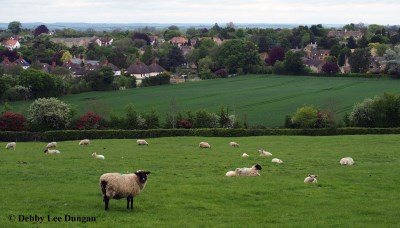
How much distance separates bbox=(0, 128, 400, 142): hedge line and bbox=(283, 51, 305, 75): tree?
3302 inches

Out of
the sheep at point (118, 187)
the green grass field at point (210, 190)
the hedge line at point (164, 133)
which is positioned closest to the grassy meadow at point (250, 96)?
the hedge line at point (164, 133)

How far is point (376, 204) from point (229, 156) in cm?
1753

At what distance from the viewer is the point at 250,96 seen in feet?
353

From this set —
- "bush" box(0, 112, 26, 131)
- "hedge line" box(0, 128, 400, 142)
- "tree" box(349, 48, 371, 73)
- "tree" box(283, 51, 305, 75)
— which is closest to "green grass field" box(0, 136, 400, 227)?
"hedge line" box(0, 128, 400, 142)

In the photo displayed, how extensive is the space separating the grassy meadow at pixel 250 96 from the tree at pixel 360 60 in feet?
34.2

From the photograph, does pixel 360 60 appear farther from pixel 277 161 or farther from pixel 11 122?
pixel 277 161

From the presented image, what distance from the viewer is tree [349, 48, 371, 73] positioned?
142m

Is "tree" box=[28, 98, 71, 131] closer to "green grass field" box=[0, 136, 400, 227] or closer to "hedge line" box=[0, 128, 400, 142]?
"hedge line" box=[0, 128, 400, 142]

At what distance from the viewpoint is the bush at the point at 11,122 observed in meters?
62.3

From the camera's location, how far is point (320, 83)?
129m

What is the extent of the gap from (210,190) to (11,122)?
43.6 meters

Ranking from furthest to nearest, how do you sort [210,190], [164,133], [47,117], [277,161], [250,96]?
[250,96], [47,117], [164,133], [277,161], [210,190]

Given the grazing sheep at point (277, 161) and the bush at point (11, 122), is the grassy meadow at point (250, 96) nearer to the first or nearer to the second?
the bush at point (11, 122)

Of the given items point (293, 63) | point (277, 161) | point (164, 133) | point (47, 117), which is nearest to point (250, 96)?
point (293, 63)
